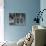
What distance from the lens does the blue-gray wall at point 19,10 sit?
5.47 meters

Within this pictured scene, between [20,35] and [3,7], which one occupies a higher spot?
[3,7]

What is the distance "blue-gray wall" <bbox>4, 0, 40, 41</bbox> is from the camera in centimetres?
547

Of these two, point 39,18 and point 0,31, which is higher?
point 39,18

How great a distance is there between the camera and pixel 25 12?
18.0 feet

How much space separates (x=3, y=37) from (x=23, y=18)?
1.11 m

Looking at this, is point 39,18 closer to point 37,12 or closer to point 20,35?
point 37,12

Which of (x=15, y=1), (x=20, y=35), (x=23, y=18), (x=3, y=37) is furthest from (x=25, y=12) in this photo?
(x=3, y=37)

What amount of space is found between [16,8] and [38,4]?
89 cm

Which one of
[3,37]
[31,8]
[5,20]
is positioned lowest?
[3,37]

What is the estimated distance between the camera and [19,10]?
548 cm

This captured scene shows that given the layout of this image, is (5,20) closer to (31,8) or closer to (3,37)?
(3,37)

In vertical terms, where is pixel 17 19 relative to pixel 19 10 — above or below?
below

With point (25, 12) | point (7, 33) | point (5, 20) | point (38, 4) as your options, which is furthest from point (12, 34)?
point (38, 4)

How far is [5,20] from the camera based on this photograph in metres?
5.47
